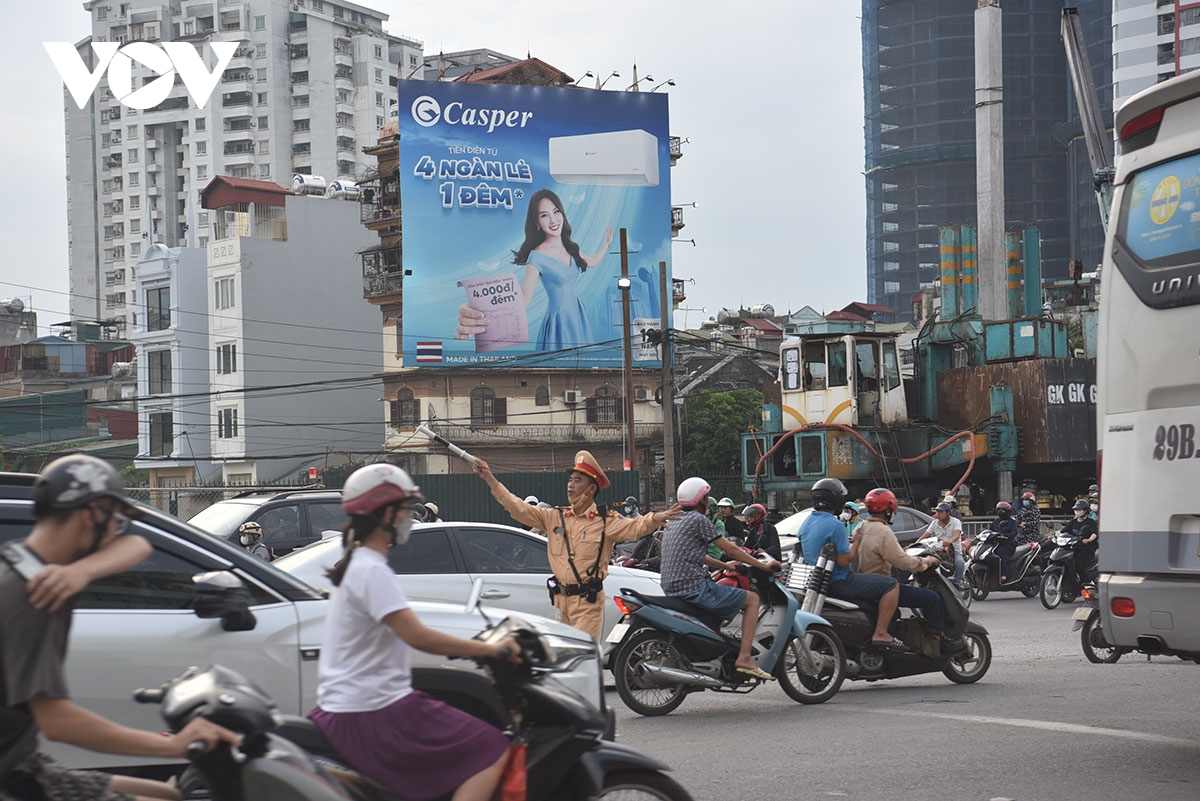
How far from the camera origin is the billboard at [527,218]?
203ft

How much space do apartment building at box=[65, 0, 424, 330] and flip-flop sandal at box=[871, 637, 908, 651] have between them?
4178 inches

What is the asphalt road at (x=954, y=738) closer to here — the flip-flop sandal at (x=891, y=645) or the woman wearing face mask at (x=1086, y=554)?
the flip-flop sandal at (x=891, y=645)

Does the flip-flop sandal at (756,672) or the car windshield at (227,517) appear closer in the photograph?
the flip-flop sandal at (756,672)

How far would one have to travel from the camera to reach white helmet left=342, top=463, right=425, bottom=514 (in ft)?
13.9

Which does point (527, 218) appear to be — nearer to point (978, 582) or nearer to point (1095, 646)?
point (978, 582)

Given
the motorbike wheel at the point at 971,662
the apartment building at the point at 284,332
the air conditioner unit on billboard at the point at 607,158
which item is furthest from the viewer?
the apartment building at the point at 284,332

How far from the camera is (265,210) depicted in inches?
2847

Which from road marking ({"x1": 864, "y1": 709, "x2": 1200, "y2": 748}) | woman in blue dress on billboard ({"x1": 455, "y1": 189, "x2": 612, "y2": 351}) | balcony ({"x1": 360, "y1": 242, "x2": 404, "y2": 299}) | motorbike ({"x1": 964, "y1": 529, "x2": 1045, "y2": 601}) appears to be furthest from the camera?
balcony ({"x1": 360, "y1": 242, "x2": 404, "y2": 299})

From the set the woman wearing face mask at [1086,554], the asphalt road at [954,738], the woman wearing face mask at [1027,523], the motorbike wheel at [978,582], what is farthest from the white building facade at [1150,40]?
the asphalt road at [954,738]

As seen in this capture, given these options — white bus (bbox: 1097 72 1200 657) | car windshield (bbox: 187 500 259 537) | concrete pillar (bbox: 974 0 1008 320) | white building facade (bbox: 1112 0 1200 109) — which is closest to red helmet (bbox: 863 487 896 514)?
white bus (bbox: 1097 72 1200 657)

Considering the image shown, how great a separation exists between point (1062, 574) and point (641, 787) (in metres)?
16.7

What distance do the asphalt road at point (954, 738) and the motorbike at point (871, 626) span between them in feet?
0.66

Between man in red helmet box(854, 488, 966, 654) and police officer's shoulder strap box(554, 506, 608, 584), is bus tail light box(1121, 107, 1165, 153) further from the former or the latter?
police officer's shoulder strap box(554, 506, 608, 584)

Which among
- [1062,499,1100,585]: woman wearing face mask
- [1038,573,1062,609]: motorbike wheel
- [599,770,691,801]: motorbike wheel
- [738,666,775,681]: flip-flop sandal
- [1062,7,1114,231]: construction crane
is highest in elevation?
[1062,7,1114,231]: construction crane
